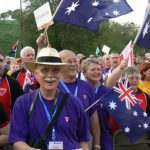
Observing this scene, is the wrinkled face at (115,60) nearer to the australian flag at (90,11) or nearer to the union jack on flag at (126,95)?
the australian flag at (90,11)

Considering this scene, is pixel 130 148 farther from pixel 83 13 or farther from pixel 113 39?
pixel 113 39

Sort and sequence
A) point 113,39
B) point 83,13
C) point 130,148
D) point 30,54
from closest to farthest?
point 130,148
point 83,13
point 30,54
point 113,39

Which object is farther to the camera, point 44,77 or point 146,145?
point 146,145

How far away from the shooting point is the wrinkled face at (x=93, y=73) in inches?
239

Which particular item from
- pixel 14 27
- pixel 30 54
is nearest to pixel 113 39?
pixel 14 27

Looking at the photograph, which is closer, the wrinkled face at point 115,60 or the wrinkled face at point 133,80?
the wrinkled face at point 133,80

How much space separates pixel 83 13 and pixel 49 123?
10.5 feet

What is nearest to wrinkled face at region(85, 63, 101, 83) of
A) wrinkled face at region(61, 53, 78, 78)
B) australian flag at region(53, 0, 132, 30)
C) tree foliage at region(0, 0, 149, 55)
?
wrinkled face at region(61, 53, 78, 78)

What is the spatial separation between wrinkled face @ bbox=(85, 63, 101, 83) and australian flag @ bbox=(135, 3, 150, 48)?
926 millimetres

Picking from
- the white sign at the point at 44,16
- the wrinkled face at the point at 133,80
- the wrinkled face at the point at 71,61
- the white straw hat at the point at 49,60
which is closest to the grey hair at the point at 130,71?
the wrinkled face at the point at 133,80

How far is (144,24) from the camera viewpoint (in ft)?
21.4

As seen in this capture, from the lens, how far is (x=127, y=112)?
5.90 m

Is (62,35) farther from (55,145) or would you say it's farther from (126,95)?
(55,145)

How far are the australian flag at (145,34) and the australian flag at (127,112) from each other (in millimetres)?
1004
